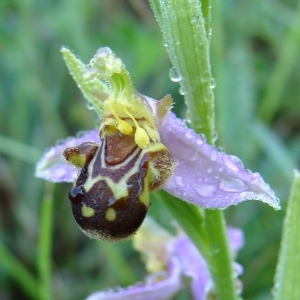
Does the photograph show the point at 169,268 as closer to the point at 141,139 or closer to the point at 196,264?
the point at 196,264

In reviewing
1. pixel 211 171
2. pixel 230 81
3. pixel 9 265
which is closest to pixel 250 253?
pixel 230 81

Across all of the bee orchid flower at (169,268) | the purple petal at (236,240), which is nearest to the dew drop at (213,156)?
the bee orchid flower at (169,268)

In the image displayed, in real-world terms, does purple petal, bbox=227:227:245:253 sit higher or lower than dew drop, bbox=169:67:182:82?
lower

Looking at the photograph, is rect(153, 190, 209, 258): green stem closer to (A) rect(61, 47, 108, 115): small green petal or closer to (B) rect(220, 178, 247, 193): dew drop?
(B) rect(220, 178, 247, 193): dew drop

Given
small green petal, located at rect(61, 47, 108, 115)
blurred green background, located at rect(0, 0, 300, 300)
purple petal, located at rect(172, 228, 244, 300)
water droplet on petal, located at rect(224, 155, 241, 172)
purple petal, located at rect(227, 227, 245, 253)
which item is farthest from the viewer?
blurred green background, located at rect(0, 0, 300, 300)

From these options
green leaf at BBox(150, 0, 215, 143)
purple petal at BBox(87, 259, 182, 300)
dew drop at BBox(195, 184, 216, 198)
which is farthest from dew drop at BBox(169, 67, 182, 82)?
purple petal at BBox(87, 259, 182, 300)

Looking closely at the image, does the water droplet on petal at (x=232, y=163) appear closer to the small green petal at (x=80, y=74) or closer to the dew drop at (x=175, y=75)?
the dew drop at (x=175, y=75)
